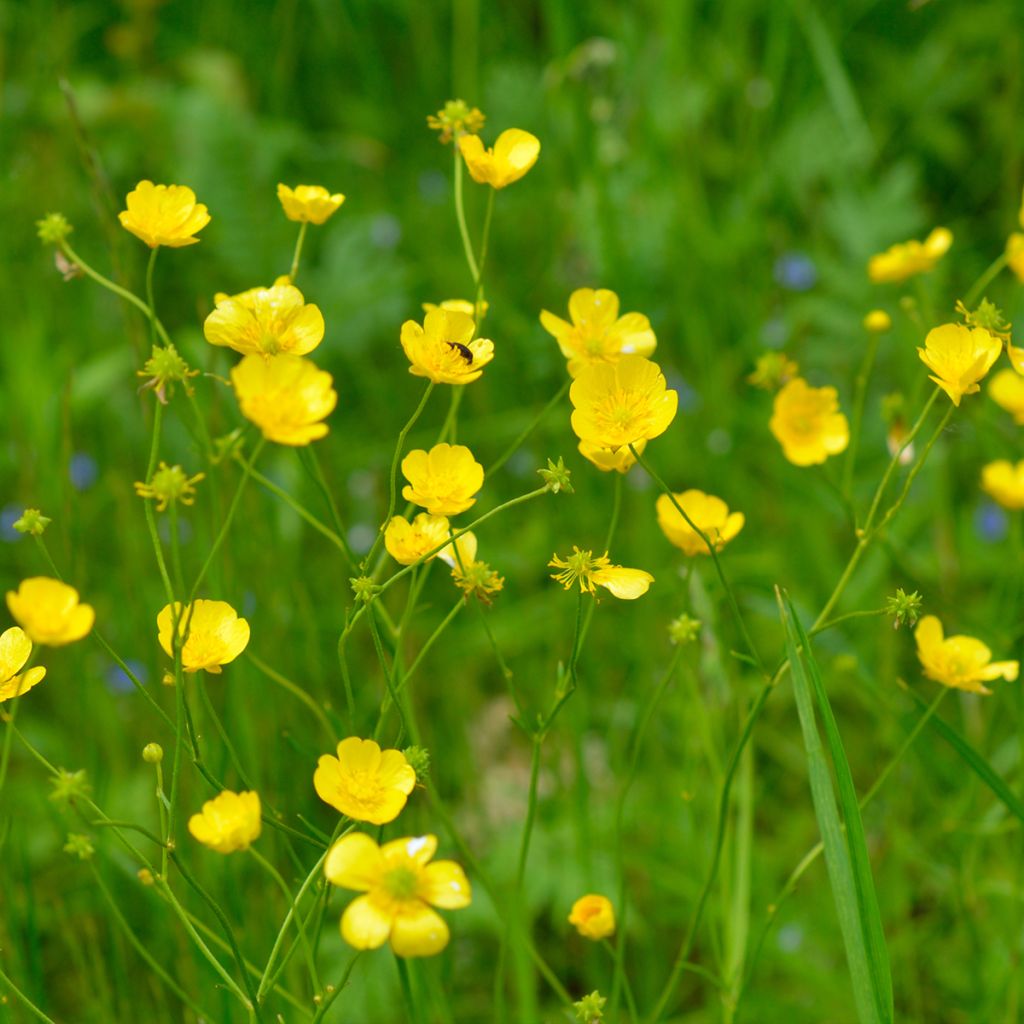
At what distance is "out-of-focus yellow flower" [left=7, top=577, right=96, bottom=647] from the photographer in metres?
0.69

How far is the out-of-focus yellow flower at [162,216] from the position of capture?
2.89 ft

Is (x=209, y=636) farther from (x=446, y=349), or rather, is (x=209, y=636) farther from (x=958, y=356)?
(x=958, y=356)

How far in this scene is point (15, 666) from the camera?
80cm

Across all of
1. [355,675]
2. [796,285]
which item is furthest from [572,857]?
[796,285]

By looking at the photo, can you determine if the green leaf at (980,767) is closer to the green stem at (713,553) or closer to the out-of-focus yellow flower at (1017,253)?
the green stem at (713,553)

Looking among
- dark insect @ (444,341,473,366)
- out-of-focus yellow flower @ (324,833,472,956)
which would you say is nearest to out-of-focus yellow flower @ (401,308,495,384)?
dark insect @ (444,341,473,366)

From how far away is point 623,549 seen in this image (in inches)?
74.6

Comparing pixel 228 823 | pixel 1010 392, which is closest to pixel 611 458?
pixel 228 823

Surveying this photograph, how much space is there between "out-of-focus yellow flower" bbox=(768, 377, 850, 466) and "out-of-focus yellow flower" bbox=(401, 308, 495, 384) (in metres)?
0.33

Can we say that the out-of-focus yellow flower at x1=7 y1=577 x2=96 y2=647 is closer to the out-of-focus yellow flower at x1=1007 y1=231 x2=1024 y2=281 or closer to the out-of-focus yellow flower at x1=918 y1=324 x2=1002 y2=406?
the out-of-focus yellow flower at x1=918 y1=324 x2=1002 y2=406

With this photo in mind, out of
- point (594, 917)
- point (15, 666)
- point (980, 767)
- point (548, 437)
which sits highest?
point (15, 666)

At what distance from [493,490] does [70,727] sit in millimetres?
730

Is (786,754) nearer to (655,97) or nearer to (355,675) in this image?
(355,675)

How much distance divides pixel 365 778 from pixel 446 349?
29cm
